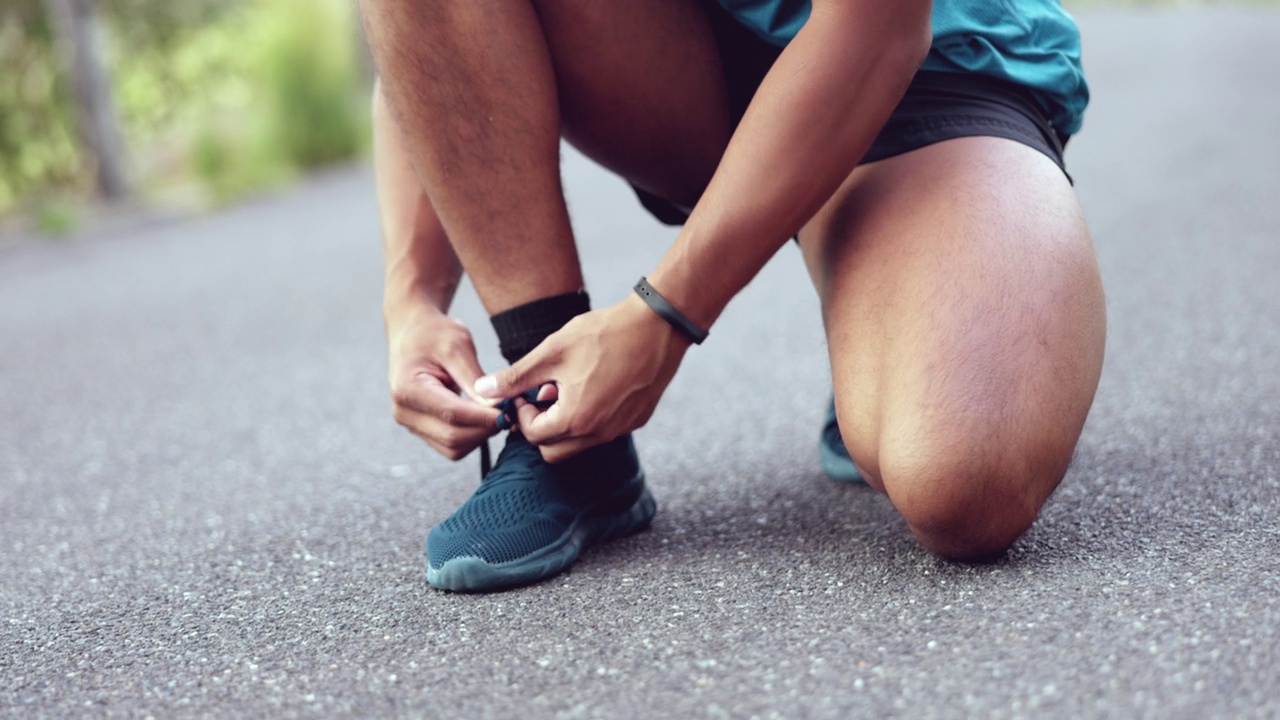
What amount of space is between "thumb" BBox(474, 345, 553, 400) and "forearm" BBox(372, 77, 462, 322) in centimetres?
24

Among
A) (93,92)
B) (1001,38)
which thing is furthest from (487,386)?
(93,92)

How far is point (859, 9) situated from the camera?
1.25 meters

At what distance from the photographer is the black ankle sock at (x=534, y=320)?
1479 millimetres

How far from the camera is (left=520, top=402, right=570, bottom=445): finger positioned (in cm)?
135

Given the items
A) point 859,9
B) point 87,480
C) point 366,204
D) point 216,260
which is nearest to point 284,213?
point 366,204

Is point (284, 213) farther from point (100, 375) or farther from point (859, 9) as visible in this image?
point (859, 9)

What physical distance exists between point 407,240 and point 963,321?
0.70 meters

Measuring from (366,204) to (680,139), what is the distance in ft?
16.4

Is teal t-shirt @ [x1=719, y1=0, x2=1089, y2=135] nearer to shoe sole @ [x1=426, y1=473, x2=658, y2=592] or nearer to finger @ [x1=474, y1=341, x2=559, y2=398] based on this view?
finger @ [x1=474, y1=341, x2=559, y2=398]

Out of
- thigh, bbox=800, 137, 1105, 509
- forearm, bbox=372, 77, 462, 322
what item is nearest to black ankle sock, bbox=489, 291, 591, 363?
forearm, bbox=372, 77, 462, 322

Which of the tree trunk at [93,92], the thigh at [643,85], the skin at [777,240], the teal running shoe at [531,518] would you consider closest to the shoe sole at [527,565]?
the teal running shoe at [531,518]

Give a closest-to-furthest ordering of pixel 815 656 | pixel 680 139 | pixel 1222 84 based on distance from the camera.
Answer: pixel 815 656, pixel 680 139, pixel 1222 84

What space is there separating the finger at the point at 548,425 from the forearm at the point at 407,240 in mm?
276

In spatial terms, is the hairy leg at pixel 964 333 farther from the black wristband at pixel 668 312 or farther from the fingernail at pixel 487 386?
the fingernail at pixel 487 386
